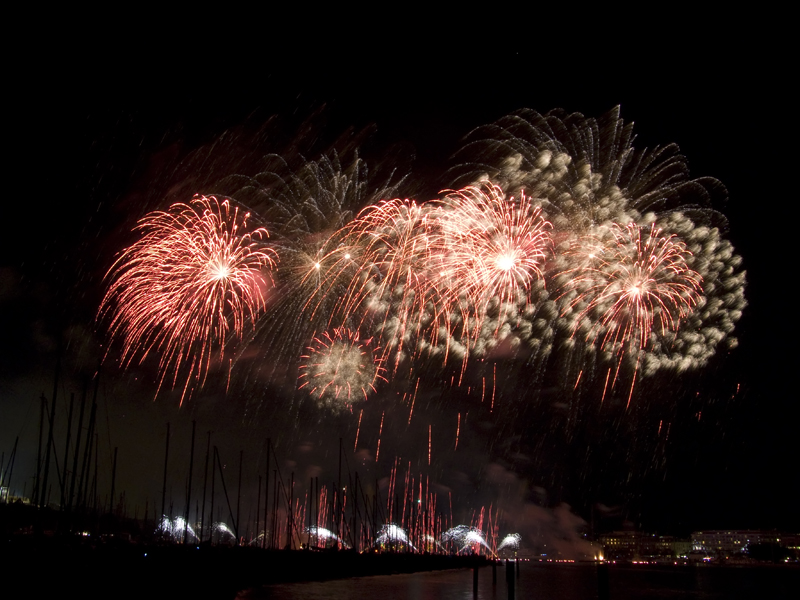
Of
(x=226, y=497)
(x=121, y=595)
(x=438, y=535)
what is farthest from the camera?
(x=438, y=535)

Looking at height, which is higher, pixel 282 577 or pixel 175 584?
pixel 175 584

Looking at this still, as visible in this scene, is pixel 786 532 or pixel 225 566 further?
pixel 786 532

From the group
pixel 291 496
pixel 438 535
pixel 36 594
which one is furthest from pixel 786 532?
pixel 36 594

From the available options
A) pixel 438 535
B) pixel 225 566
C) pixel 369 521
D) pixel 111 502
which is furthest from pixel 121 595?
pixel 438 535

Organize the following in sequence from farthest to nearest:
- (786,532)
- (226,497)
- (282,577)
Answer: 1. (786,532)
2. (226,497)
3. (282,577)

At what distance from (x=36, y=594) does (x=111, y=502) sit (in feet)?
108

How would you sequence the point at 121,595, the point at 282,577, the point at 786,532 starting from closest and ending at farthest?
1. the point at 121,595
2. the point at 282,577
3. the point at 786,532

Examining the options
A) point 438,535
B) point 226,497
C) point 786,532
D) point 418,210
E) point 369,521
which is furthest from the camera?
point 786,532

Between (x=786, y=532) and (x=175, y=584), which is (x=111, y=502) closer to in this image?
(x=175, y=584)

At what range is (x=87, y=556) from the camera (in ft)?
64.7

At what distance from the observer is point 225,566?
96.7 ft

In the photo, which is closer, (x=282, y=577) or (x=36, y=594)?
(x=36, y=594)

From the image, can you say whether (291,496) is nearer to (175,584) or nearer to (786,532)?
(175,584)

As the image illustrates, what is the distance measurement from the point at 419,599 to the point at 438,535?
2870 inches
